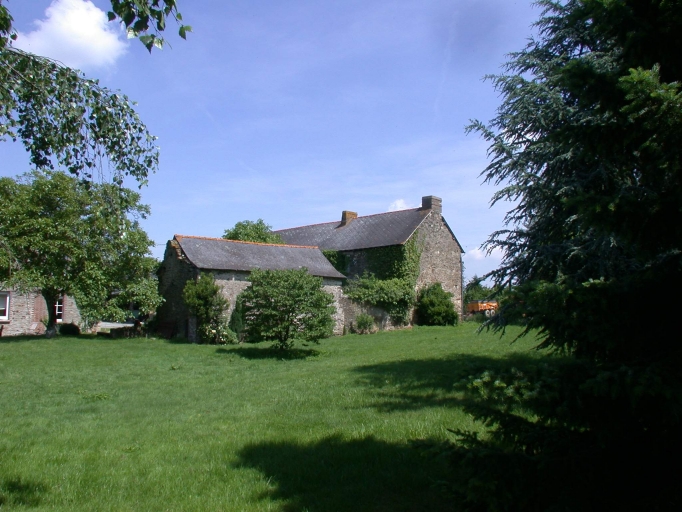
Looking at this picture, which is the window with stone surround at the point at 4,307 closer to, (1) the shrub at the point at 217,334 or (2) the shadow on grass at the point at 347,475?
(1) the shrub at the point at 217,334

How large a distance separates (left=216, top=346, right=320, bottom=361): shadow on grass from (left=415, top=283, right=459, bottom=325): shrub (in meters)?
11.7

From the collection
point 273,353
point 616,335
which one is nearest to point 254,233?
point 273,353

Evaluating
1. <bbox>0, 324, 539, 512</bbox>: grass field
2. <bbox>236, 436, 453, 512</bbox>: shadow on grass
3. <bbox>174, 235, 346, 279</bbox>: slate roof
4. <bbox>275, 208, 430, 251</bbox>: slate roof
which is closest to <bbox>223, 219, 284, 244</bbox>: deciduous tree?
<bbox>275, 208, 430, 251</bbox>: slate roof

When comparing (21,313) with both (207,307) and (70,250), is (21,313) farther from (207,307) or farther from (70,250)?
(207,307)

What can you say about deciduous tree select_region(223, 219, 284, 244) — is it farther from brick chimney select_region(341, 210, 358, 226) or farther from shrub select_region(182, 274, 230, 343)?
shrub select_region(182, 274, 230, 343)

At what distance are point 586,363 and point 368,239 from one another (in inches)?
1170

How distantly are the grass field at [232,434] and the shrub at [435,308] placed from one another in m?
13.9

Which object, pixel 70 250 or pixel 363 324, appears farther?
pixel 363 324

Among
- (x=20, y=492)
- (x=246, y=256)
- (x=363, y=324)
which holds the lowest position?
(x=20, y=492)

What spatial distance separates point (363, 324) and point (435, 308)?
4.44m

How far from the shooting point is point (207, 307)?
24.5 meters

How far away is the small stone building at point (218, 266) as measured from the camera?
84.9 ft

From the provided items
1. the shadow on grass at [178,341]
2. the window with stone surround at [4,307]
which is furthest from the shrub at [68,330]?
the shadow on grass at [178,341]

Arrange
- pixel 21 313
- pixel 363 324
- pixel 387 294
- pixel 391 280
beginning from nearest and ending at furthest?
pixel 363 324, pixel 387 294, pixel 391 280, pixel 21 313
